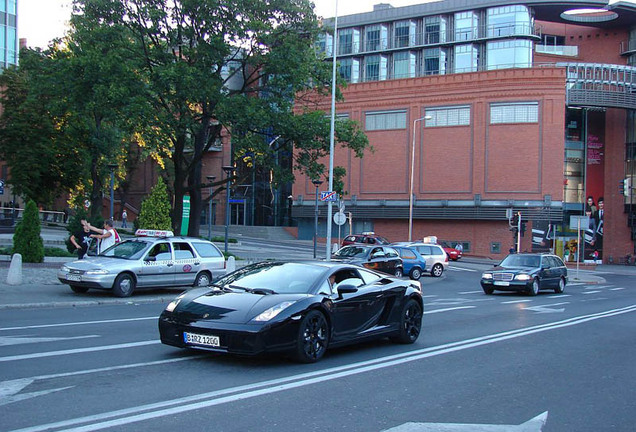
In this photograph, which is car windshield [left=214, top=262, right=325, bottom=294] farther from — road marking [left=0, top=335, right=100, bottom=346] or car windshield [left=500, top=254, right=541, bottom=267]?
car windshield [left=500, top=254, right=541, bottom=267]

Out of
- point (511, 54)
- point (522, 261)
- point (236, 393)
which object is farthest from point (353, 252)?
point (511, 54)

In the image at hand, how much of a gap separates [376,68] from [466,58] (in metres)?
9.30

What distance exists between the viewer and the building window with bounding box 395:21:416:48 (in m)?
63.6

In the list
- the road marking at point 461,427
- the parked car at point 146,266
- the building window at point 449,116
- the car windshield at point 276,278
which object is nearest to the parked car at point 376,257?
the parked car at point 146,266

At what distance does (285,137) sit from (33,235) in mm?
10610

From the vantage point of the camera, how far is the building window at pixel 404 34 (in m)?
63.6

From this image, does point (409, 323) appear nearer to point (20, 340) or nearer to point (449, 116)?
point (20, 340)

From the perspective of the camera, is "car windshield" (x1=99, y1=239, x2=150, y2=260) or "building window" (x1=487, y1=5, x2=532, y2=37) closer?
"car windshield" (x1=99, y1=239, x2=150, y2=260)

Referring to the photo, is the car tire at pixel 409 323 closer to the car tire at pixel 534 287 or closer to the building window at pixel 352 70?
the car tire at pixel 534 287

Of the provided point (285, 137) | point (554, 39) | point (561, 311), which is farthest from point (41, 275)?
point (554, 39)

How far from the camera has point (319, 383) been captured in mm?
7207

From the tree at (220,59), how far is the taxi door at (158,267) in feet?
27.8

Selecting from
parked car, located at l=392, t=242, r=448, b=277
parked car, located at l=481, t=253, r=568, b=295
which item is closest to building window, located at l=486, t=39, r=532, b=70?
parked car, located at l=392, t=242, r=448, b=277

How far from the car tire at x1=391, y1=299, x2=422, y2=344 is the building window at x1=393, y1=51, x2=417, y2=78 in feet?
181
